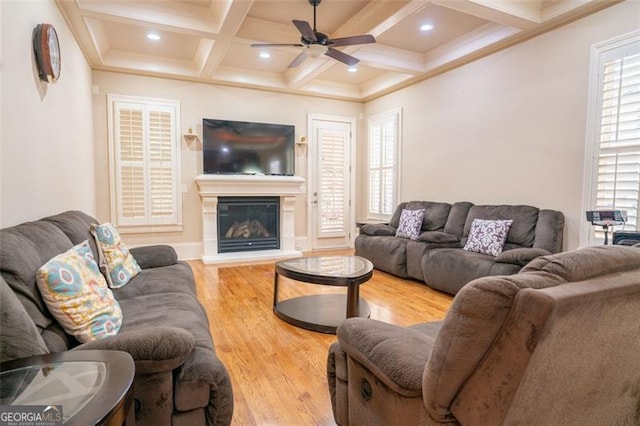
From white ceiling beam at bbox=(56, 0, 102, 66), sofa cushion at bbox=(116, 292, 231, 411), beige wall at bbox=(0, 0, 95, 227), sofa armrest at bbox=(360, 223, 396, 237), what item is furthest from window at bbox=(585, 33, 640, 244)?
white ceiling beam at bbox=(56, 0, 102, 66)

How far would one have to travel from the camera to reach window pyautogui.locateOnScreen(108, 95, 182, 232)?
4945mm

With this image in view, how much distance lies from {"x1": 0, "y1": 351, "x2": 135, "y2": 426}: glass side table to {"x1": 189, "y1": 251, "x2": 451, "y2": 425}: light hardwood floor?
A: 36.4 inches

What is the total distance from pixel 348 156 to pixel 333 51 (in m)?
3.02

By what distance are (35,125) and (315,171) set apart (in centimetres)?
426

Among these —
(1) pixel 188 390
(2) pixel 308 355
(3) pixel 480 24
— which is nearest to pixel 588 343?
(1) pixel 188 390

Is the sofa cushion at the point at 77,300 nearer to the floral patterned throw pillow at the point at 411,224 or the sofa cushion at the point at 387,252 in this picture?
the sofa cushion at the point at 387,252

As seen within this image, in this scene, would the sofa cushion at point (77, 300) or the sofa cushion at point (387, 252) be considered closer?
the sofa cushion at point (77, 300)

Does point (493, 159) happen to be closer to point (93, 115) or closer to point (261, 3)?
point (261, 3)

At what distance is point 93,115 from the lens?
15.7 feet

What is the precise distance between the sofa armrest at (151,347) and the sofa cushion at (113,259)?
126cm

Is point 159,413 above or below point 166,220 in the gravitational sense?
below

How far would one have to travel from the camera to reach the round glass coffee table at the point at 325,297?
2.72 metres

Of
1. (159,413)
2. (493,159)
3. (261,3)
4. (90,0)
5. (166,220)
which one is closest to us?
(159,413)

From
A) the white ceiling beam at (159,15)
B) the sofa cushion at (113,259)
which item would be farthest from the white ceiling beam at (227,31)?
the sofa cushion at (113,259)
